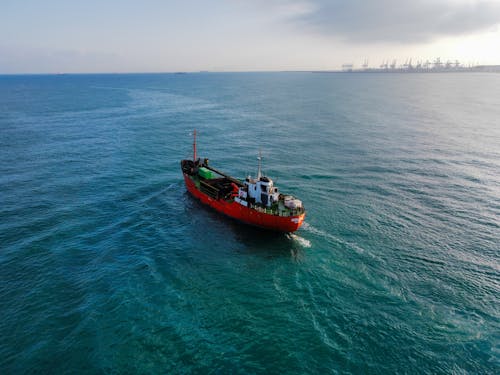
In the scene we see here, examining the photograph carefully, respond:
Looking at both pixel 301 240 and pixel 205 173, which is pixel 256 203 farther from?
pixel 205 173

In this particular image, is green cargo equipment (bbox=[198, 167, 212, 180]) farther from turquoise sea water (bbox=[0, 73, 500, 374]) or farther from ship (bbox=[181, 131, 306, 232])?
turquoise sea water (bbox=[0, 73, 500, 374])

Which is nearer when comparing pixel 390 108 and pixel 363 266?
pixel 363 266

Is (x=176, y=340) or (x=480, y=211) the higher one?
(x=480, y=211)

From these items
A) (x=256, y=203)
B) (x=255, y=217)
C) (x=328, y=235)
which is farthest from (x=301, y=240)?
(x=256, y=203)

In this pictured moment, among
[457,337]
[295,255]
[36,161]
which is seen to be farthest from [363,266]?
[36,161]

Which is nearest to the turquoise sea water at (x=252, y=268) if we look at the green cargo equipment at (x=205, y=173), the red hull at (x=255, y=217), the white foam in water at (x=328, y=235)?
the white foam in water at (x=328, y=235)

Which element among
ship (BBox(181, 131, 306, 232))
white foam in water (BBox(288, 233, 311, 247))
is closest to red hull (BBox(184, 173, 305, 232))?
ship (BBox(181, 131, 306, 232))

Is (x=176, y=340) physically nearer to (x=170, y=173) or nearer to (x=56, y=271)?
(x=56, y=271)

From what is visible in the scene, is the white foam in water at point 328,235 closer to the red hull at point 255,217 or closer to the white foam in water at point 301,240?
the white foam in water at point 301,240
